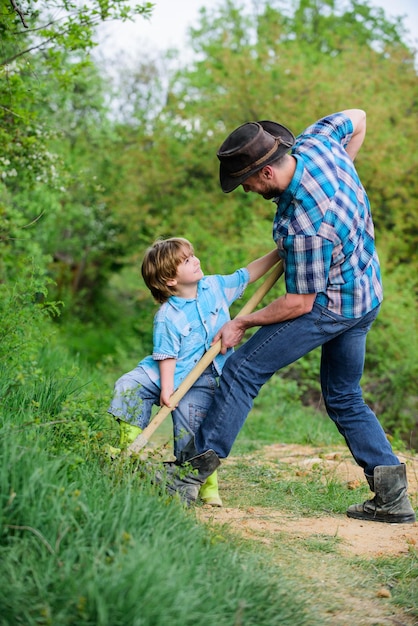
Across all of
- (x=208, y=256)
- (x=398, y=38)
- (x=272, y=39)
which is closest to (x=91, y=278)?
(x=272, y=39)

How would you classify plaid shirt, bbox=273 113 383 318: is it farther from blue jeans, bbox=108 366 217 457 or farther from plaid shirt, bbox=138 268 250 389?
blue jeans, bbox=108 366 217 457

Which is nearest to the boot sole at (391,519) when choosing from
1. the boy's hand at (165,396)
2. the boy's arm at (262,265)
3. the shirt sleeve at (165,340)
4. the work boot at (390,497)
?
the work boot at (390,497)

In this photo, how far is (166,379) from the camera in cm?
444

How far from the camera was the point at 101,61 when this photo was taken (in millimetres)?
22688

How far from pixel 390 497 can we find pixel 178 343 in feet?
4.95

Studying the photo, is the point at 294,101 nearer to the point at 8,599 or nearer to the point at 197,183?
the point at 197,183

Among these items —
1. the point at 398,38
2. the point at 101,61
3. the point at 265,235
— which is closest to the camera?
the point at 265,235

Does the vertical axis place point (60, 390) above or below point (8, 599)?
above

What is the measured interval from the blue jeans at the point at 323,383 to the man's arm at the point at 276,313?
0.05m

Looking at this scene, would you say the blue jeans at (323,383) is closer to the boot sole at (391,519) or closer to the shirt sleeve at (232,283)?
the boot sole at (391,519)

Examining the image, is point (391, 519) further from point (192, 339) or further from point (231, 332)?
point (192, 339)

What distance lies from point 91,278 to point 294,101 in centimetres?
1036

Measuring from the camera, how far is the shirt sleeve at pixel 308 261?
3.96 metres

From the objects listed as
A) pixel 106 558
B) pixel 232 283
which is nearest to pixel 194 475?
pixel 232 283
